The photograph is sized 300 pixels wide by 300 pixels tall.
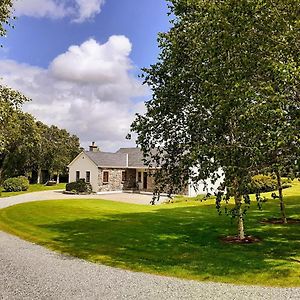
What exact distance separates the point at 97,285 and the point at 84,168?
39.4 metres

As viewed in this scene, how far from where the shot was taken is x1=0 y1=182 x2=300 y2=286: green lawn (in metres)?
11.9

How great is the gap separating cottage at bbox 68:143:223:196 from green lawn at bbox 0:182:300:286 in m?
18.5

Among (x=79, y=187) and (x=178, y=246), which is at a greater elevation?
(x=79, y=187)

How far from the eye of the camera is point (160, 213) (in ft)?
88.8

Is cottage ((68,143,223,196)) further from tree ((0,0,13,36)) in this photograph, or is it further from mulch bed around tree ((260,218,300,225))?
tree ((0,0,13,36))

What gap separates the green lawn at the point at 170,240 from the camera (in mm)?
11859

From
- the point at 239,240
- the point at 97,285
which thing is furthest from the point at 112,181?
the point at 97,285

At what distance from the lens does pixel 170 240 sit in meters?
16.8

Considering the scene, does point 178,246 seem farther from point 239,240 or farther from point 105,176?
point 105,176

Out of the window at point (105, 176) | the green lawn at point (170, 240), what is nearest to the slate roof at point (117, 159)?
the window at point (105, 176)

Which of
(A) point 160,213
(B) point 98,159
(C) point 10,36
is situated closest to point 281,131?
(C) point 10,36

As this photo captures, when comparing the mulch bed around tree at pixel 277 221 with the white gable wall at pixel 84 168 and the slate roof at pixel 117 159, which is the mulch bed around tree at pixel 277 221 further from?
the white gable wall at pixel 84 168

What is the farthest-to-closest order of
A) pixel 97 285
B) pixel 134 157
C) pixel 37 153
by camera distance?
pixel 37 153 → pixel 134 157 → pixel 97 285

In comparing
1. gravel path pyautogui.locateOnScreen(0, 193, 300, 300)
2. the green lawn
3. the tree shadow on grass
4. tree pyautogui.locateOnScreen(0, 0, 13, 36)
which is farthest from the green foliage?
gravel path pyautogui.locateOnScreen(0, 193, 300, 300)
